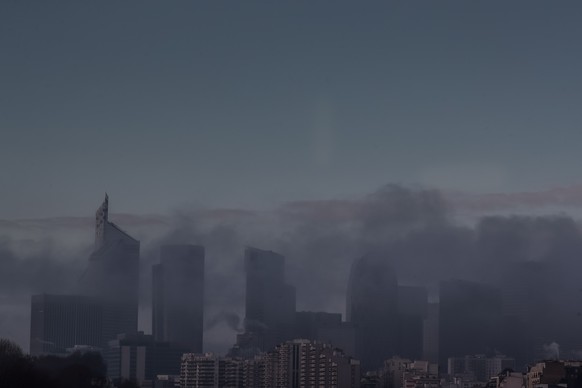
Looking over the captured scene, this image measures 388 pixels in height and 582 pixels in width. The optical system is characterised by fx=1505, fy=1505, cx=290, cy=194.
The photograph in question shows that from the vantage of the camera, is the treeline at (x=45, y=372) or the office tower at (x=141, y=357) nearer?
the treeline at (x=45, y=372)

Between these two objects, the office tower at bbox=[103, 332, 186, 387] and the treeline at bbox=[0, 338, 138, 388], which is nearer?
the treeline at bbox=[0, 338, 138, 388]

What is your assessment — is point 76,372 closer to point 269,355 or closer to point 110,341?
point 269,355

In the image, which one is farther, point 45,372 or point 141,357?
point 141,357

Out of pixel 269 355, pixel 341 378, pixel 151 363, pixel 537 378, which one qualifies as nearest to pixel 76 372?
pixel 537 378

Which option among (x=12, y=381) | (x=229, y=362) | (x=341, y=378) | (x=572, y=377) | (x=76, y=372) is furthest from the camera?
(x=229, y=362)
